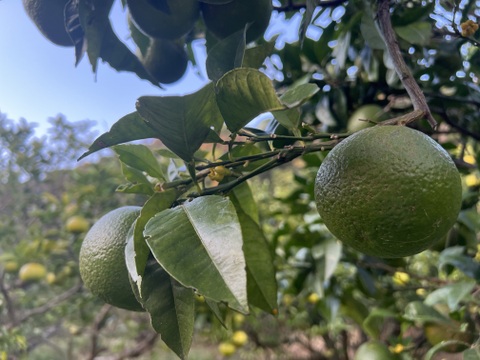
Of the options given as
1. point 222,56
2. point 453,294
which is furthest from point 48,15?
point 453,294

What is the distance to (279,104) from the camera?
0.46m

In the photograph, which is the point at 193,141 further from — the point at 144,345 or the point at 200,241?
the point at 144,345

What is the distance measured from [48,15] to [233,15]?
0.96 ft

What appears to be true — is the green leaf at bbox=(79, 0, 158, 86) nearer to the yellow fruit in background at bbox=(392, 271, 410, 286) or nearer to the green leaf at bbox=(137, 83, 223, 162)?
the green leaf at bbox=(137, 83, 223, 162)

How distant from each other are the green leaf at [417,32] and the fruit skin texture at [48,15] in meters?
0.62

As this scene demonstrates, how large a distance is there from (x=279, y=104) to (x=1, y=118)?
2.52 m

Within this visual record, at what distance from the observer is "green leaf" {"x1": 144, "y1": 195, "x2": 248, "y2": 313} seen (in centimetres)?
37

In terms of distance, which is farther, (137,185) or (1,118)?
(1,118)

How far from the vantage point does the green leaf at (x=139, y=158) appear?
26.4 inches

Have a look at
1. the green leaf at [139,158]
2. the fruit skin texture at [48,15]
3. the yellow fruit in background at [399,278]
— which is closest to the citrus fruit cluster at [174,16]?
the fruit skin texture at [48,15]

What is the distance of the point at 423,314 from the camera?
3.40ft

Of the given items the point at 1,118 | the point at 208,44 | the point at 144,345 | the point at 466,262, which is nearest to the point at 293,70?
the point at 208,44

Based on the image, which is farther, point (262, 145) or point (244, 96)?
point (262, 145)

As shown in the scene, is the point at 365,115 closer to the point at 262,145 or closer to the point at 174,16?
the point at 262,145
